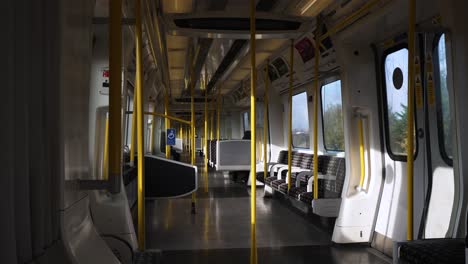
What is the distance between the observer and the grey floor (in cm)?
455

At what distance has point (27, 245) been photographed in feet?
3.86

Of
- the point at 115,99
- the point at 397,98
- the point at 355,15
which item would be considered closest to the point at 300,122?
the point at 397,98

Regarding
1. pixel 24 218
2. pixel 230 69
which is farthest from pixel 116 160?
pixel 230 69

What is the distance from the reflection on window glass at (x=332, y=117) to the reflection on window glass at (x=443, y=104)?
3.22 metres

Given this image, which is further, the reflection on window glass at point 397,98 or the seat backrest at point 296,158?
the seat backrest at point 296,158

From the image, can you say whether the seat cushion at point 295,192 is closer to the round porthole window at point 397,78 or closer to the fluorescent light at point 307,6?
the round porthole window at point 397,78

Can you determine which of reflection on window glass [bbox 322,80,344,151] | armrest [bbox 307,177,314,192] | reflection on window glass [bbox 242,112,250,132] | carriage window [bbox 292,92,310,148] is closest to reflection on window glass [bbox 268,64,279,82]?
carriage window [bbox 292,92,310,148]

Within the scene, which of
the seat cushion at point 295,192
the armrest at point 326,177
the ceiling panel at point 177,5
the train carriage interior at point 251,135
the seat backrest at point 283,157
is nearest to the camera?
the train carriage interior at point 251,135

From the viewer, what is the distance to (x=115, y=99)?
1723 millimetres

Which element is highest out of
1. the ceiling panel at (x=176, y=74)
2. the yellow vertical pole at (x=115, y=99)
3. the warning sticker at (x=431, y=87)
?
the ceiling panel at (x=176, y=74)

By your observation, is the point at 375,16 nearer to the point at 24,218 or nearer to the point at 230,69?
the point at 24,218

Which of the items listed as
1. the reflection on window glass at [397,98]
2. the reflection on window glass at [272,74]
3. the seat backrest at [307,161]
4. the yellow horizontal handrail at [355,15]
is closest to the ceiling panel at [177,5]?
the yellow horizontal handrail at [355,15]

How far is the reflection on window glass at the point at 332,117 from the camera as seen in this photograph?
24.1ft

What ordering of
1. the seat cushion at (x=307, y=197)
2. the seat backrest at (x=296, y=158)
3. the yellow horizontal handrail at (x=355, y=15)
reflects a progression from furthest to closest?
the seat backrest at (x=296, y=158) → the seat cushion at (x=307, y=197) → the yellow horizontal handrail at (x=355, y=15)
